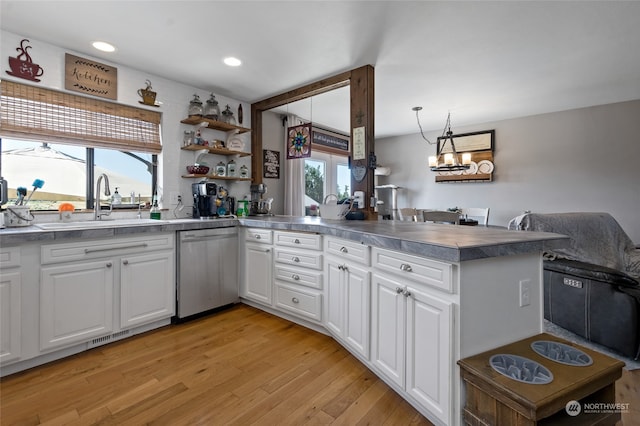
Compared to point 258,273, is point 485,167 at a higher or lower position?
higher

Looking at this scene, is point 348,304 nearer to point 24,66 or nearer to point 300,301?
point 300,301

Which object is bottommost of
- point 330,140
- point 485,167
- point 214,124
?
point 485,167

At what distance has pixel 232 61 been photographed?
9.20 ft

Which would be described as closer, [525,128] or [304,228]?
[304,228]

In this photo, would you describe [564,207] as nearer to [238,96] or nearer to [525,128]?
[525,128]

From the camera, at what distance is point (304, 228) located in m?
2.47

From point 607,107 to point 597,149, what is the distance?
0.58 m

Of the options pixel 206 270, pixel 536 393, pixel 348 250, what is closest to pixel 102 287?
pixel 206 270

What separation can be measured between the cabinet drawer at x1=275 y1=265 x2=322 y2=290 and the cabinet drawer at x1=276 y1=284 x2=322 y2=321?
64mm

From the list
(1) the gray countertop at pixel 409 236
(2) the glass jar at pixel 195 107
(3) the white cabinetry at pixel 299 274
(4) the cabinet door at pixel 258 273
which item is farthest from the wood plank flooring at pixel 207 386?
(2) the glass jar at pixel 195 107

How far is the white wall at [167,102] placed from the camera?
8.09 ft

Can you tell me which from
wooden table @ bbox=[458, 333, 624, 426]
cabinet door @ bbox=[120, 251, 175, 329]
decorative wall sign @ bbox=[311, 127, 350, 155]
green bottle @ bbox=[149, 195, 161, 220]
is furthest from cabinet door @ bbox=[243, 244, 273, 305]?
decorative wall sign @ bbox=[311, 127, 350, 155]

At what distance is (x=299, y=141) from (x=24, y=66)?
2377 millimetres

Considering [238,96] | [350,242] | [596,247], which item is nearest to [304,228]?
[350,242]
